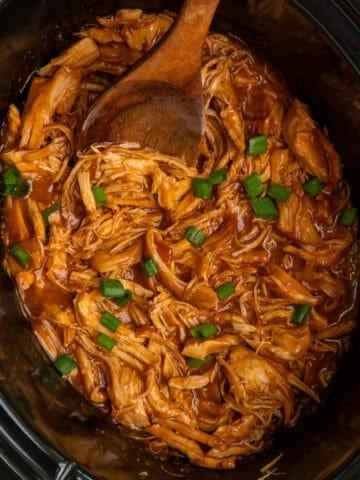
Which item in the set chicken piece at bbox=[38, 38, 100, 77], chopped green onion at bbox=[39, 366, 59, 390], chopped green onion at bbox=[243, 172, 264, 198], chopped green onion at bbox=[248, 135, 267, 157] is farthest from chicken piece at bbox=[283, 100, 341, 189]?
chopped green onion at bbox=[39, 366, 59, 390]

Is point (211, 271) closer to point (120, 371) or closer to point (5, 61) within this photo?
point (120, 371)

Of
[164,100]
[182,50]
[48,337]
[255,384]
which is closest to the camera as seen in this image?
[182,50]

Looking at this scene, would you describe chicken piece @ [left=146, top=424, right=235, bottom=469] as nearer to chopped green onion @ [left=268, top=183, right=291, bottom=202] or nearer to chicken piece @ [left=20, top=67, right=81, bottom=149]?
chopped green onion @ [left=268, top=183, right=291, bottom=202]

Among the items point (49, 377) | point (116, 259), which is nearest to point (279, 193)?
point (116, 259)

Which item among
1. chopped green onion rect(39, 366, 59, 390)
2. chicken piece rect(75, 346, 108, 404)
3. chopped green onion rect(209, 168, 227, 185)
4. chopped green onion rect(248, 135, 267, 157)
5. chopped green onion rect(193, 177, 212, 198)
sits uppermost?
chopped green onion rect(248, 135, 267, 157)

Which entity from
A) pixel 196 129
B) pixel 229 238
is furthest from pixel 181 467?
pixel 196 129

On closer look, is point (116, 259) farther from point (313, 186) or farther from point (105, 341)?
point (313, 186)

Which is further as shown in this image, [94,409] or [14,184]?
[94,409]
